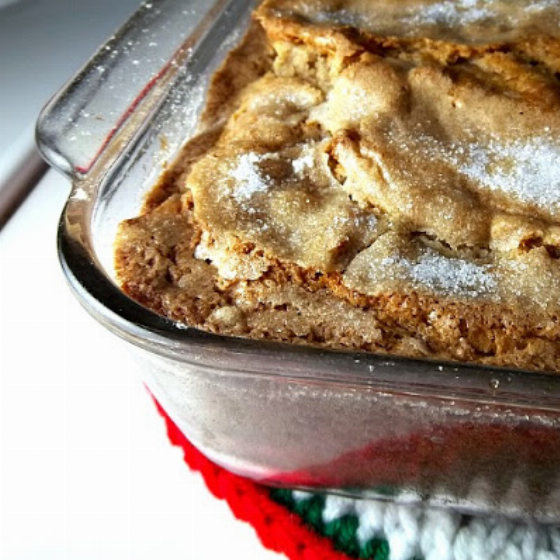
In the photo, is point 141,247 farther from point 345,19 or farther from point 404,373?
point 345,19

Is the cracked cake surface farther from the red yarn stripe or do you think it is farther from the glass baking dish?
the red yarn stripe

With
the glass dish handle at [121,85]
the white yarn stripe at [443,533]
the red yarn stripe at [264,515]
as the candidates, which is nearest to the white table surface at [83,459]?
the red yarn stripe at [264,515]

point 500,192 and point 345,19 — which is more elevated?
point 345,19

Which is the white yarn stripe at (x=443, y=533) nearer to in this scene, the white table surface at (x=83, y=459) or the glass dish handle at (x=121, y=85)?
the white table surface at (x=83, y=459)

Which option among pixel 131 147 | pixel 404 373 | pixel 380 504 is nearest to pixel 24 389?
pixel 131 147

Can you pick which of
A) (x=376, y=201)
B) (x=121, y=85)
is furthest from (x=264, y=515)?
(x=121, y=85)

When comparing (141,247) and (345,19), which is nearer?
(141,247)

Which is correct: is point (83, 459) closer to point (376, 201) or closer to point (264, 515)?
point (264, 515)
